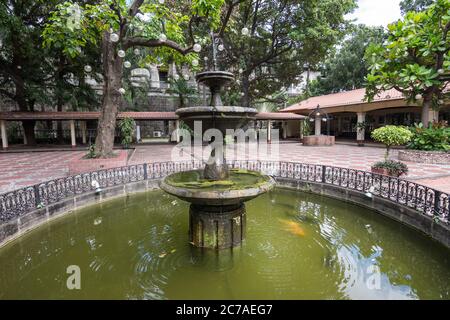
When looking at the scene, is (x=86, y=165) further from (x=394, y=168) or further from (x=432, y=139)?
(x=432, y=139)

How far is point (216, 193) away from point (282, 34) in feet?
57.9

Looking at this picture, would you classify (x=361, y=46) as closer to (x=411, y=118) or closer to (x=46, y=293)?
(x=411, y=118)

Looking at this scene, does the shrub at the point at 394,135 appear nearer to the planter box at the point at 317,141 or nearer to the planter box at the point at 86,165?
the planter box at the point at 86,165

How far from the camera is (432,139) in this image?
11.9 m

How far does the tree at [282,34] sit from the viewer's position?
15453 millimetres

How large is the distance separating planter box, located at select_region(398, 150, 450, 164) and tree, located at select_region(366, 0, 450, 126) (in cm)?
250

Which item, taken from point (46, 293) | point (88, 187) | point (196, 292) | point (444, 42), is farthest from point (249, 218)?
point (444, 42)

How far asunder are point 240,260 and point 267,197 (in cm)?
358

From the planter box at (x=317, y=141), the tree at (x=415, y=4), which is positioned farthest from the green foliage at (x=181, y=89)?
the tree at (x=415, y=4)

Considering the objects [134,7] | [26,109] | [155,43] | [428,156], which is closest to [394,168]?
[428,156]

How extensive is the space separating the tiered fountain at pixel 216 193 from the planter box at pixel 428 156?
10.9m

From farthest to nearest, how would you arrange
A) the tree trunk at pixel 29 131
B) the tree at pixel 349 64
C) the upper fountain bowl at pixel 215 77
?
the tree at pixel 349 64 → the tree trunk at pixel 29 131 → the upper fountain bowl at pixel 215 77

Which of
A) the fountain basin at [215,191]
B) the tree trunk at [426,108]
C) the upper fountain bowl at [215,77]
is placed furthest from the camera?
the tree trunk at [426,108]

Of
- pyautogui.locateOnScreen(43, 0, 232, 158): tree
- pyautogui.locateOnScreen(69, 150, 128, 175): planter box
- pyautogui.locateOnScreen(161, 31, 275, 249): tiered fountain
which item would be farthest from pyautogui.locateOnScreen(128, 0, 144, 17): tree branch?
pyautogui.locateOnScreen(161, 31, 275, 249): tiered fountain
